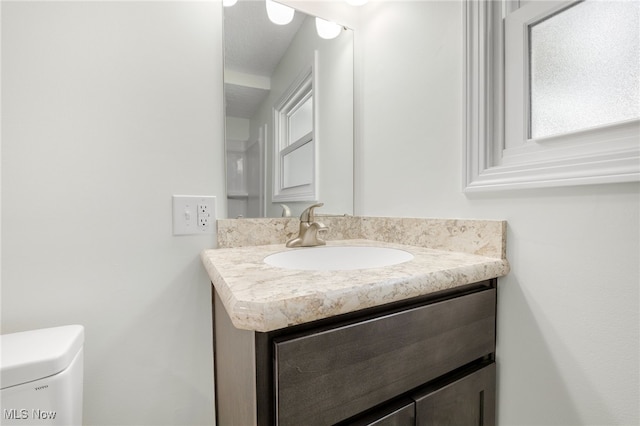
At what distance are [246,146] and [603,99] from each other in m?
1.00

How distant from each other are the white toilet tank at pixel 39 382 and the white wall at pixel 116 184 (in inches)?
6.8

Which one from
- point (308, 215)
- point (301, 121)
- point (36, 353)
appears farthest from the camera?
point (301, 121)

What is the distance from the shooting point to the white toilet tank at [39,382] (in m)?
0.55

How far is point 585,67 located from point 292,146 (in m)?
0.89

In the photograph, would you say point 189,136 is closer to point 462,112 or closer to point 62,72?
point 62,72

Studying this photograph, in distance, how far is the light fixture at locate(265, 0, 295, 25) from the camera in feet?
3.50

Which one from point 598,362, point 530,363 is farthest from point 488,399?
point 598,362

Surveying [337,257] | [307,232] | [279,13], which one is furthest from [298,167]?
[279,13]

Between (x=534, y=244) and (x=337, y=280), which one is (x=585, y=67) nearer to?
(x=534, y=244)

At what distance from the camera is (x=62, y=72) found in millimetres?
782

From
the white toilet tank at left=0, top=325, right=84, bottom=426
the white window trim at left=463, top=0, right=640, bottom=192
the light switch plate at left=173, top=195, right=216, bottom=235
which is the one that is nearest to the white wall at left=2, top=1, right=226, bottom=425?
the light switch plate at left=173, top=195, right=216, bottom=235

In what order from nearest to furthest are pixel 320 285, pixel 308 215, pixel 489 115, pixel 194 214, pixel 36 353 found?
pixel 320 285, pixel 36 353, pixel 489 115, pixel 194 214, pixel 308 215

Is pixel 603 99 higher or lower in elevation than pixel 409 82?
lower

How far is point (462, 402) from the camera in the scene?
0.66 metres
